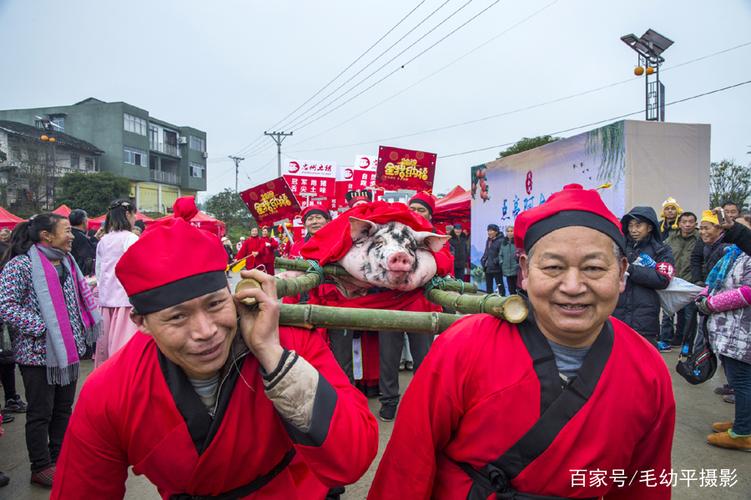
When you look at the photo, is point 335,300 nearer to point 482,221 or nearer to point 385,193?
point 385,193

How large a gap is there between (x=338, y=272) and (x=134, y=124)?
44.0 m

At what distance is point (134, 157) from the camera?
133ft

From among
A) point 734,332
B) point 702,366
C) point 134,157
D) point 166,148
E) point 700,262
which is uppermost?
point 166,148

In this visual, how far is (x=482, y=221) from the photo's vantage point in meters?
13.3

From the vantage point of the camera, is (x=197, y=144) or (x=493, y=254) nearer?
(x=493, y=254)

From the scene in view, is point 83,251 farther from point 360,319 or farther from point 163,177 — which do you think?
point 163,177

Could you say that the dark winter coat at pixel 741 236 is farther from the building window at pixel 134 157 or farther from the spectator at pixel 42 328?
the building window at pixel 134 157

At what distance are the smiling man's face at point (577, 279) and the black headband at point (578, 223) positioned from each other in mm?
16

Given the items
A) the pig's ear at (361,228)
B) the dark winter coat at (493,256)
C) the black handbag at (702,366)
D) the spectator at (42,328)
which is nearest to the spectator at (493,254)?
the dark winter coat at (493,256)

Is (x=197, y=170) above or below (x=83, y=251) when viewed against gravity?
above

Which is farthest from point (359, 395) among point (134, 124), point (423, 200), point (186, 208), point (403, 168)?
point (134, 124)

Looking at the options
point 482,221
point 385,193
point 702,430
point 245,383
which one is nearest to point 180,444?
point 245,383

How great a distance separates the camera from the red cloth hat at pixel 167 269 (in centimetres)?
149

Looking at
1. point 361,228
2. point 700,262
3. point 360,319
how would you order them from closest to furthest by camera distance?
point 360,319 → point 361,228 → point 700,262
